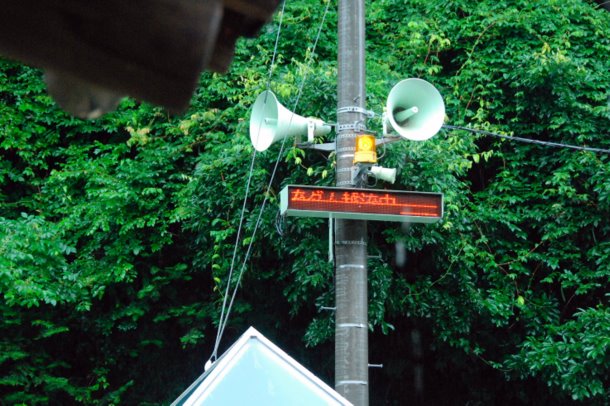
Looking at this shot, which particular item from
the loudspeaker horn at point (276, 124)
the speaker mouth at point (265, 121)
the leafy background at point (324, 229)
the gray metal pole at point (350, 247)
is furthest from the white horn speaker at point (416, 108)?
the leafy background at point (324, 229)

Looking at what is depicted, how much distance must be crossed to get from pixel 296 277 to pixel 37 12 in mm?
8842

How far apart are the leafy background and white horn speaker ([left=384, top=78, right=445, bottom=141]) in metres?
2.22

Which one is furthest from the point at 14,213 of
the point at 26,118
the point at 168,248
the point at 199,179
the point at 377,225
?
the point at 377,225

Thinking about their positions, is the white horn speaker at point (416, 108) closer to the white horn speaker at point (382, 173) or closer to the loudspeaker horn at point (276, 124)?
the white horn speaker at point (382, 173)

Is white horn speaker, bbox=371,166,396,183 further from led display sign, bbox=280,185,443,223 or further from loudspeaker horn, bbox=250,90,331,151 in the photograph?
loudspeaker horn, bbox=250,90,331,151

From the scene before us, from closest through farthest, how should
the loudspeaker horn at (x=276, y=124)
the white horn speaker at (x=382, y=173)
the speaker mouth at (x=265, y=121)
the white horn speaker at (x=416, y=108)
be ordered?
the white horn speaker at (x=382, y=173), the white horn speaker at (x=416, y=108), the loudspeaker horn at (x=276, y=124), the speaker mouth at (x=265, y=121)

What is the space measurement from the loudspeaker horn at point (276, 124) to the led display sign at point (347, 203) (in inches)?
32.7

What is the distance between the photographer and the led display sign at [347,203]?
7113 mm

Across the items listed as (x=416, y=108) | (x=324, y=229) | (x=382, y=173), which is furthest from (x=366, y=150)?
(x=324, y=229)

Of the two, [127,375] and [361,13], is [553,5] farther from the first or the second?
[127,375]

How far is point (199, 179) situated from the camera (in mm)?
11562

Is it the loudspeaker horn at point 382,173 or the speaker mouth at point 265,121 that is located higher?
the speaker mouth at point 265,121

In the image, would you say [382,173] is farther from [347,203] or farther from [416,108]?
[416,108]

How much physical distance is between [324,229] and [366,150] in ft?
11.6
